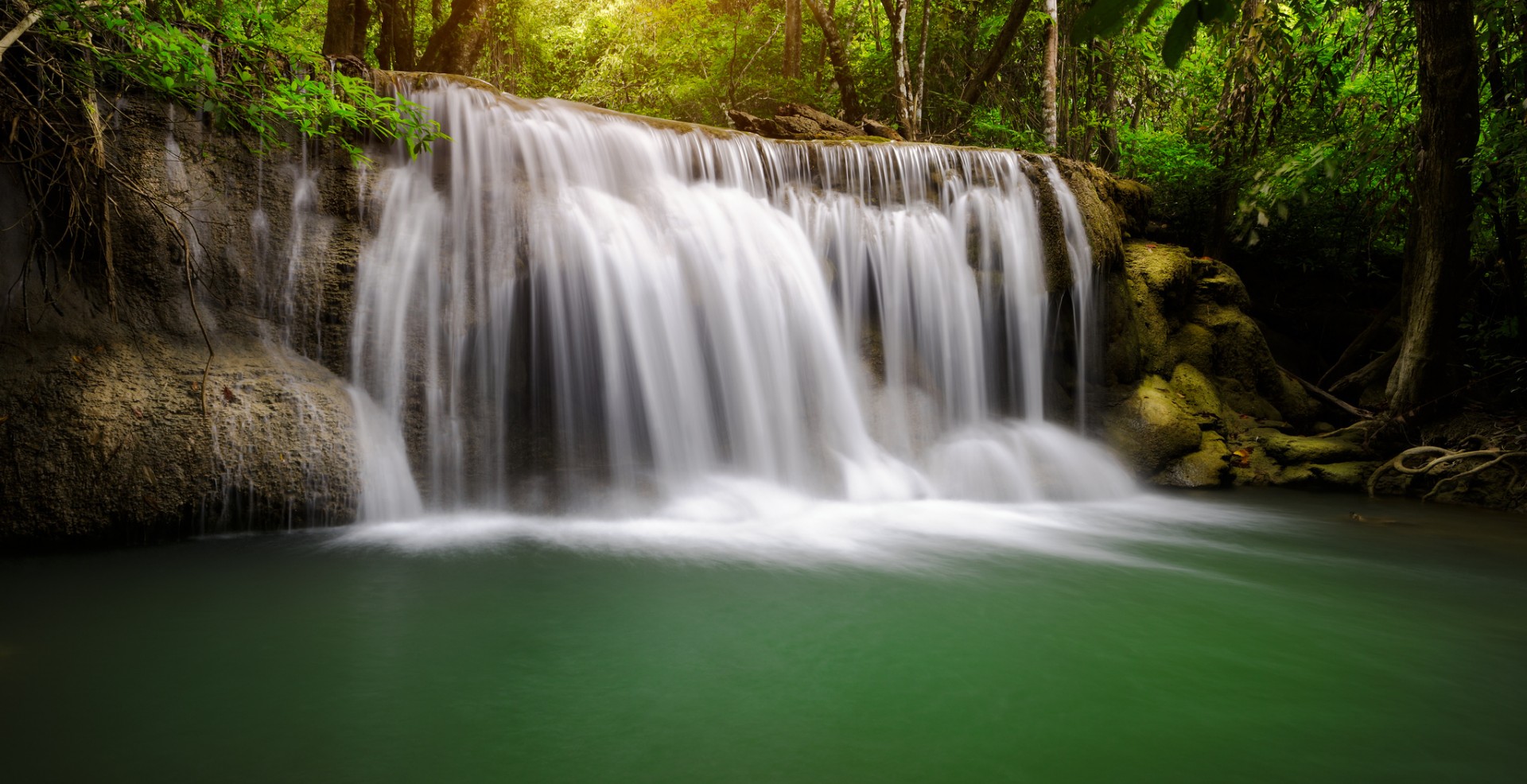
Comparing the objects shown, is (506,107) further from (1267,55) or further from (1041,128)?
(1041,128)

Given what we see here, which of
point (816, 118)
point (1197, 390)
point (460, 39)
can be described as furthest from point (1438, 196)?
point (460, 39)

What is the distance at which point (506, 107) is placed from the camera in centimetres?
685

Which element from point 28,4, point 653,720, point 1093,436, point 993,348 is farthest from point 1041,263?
point 28,4

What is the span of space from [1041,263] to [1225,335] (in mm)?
2629

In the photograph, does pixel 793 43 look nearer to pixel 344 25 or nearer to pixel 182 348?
pixel 344 25

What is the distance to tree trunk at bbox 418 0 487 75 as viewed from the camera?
11.3m

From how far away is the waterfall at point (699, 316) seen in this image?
598cm

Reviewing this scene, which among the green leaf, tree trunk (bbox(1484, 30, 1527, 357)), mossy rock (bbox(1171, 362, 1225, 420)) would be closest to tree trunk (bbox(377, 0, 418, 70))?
mossy rock (bbox(1171, 362, 1225, 420))

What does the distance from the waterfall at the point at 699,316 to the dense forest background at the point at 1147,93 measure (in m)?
1.02

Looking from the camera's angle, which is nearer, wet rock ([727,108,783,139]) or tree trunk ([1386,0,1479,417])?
tree trunk ([1386,0,1479,417])

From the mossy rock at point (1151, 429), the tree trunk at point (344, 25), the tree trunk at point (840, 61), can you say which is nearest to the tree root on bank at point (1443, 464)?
the mossy rock at point (1151, 429)

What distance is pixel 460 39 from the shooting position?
37.5ft

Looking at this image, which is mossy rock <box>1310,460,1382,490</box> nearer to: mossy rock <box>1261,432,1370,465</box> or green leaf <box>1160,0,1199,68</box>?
mossy rock <box>1261,432,1370,465</box>

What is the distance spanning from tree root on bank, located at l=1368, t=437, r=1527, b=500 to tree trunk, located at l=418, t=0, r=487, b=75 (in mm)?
11858
